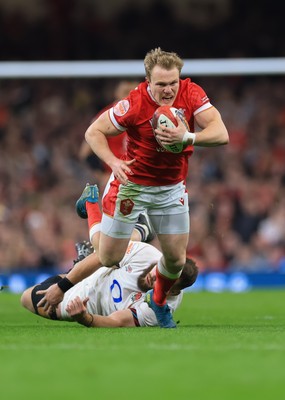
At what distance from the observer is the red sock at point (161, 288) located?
8320mm

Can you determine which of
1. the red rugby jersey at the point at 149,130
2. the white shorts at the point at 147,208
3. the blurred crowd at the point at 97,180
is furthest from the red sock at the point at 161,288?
the blurred crowd at the point at 97,180

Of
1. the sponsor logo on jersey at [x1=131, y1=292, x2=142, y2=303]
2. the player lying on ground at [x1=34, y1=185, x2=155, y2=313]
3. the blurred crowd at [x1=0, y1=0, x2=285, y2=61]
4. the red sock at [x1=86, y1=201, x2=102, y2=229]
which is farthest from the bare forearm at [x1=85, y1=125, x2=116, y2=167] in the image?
the blurred crowd at [x1=0, y1=0, x2=285, y2=61]

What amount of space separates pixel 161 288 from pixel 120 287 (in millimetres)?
539

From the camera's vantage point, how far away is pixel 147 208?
8.24 m

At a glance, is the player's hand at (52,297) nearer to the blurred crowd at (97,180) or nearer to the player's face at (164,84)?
the player's face at (164,84)

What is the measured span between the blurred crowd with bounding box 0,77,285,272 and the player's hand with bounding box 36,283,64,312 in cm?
776

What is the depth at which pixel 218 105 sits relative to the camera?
63.3 ft

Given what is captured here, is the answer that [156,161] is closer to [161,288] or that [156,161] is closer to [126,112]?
[126,112]

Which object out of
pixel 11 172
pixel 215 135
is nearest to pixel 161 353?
pixel 215 135

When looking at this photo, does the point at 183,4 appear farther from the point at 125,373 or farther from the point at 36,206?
the point at 125,373

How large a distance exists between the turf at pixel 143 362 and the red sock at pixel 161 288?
10.4 inches

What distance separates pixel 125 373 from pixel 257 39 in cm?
1508

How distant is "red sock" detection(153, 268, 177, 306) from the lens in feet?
27.3

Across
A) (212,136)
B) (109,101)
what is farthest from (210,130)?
(109,101)
